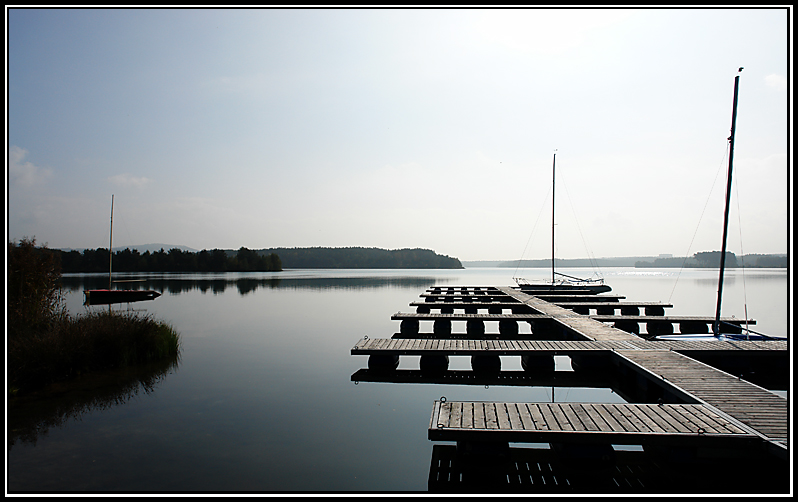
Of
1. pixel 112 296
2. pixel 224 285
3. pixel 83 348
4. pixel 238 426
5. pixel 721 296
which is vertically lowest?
Result: pixel 224 285

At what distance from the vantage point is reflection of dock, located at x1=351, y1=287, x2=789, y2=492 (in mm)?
5406

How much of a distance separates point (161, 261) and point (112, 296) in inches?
2639

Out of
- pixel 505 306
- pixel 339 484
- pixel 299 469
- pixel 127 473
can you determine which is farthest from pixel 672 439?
pixel 505 306

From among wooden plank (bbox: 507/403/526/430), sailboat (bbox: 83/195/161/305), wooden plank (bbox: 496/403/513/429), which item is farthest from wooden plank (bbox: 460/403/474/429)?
sailboat (bbox: 83/195/161/305)

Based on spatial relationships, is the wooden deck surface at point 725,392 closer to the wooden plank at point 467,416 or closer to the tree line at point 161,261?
the wooden plank at point 467,416

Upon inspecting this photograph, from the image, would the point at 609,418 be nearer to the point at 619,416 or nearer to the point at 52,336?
the point at 619,416

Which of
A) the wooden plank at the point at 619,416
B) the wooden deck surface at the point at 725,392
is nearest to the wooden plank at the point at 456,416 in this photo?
the wooden plank at the point at 619,416

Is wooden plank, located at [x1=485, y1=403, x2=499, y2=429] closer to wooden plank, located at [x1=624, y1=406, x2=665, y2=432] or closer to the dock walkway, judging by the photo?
the dock walkway

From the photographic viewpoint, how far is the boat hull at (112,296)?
93.9ft

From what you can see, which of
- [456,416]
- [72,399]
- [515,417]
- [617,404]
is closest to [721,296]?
[617,404]

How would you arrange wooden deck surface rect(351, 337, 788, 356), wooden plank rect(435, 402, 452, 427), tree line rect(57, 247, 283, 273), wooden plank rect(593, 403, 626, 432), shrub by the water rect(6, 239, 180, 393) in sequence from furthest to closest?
1. tree line rect(57, 247, 283, 273)
2. wooden deck surface rect(351, 337, 788, 356)
3. shrub by the water rect(6, 239, 180, 393)
4. wooden plank rect(435, 402, 452, 427)
5. wooden plank rect(593, 403, 626, 432)

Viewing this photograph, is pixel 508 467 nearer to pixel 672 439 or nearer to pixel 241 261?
pixel 672 439

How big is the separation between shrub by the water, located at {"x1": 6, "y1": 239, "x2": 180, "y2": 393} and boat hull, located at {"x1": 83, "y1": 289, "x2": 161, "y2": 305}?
15460 millimetres

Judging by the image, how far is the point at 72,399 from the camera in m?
8.88
